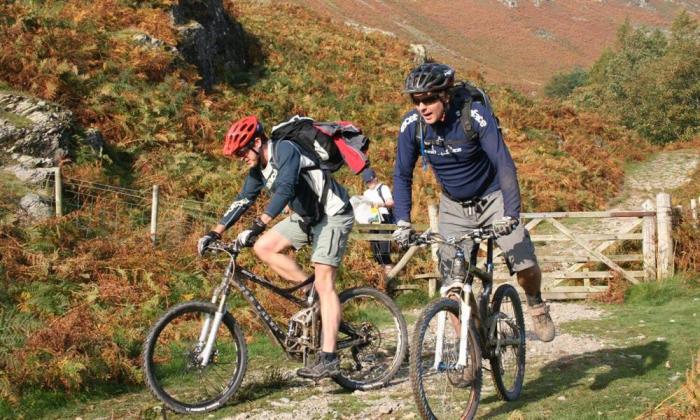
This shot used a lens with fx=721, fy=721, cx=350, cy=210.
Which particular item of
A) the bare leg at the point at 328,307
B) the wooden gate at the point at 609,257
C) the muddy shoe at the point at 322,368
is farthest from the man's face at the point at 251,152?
the wooden gate at the point at 609,257

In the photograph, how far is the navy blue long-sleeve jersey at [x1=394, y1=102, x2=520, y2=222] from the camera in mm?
5035

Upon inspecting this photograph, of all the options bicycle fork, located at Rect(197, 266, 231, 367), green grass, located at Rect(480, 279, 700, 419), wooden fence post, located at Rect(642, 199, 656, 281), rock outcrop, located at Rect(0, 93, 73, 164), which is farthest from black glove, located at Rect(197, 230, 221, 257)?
wooden fence post, located at Rect(642, 199, 656, 281)

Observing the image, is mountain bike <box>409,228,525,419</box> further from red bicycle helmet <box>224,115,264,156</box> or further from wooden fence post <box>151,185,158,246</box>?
wooden fence post <box>151,185,158,246</box>

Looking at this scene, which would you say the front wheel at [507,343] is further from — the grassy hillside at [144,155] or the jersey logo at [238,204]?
the grassy hillside at [144,155]

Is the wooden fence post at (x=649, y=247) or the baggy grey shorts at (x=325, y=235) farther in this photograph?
the wooden fence post at (x=649, y=247)

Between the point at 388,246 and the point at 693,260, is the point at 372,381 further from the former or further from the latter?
the point at 693,260

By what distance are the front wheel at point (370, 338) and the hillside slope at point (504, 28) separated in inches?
2253

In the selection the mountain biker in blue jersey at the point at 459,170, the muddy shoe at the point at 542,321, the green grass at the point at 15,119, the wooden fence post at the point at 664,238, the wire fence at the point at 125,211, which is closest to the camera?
the mountain biker in blue jersey at the point at 459,170

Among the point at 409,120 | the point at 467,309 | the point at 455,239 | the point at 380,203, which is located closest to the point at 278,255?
the point at 380,203

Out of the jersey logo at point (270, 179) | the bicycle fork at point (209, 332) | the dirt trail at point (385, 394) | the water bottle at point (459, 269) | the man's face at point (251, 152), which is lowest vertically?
the dirt trail at point (385, 394)

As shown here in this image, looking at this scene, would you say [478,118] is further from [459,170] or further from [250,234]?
[250,234]

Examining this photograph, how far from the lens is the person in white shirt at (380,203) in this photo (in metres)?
6.86

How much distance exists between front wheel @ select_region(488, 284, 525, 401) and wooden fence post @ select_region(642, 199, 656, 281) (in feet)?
22.0

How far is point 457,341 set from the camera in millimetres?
4918
